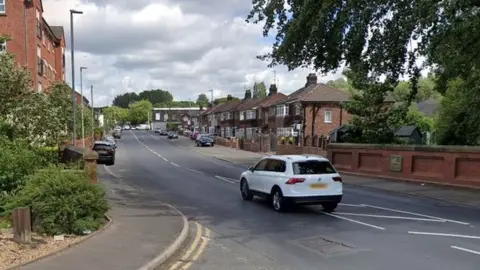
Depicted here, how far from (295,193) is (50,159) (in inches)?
335

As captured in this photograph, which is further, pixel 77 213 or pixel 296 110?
pixel 296 110

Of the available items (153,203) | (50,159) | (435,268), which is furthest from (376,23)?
(50,159)

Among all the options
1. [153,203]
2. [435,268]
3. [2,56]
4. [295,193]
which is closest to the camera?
[435,268]

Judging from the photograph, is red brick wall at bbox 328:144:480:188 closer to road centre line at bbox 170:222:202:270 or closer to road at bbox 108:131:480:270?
road at bbox 108:131:480:270

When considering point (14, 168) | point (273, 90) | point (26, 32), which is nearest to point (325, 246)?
point (14, 168)

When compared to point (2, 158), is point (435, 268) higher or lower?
lower

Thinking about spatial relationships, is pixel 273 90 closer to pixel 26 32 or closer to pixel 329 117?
pixel 329 117

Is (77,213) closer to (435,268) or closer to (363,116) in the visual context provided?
(435,268)

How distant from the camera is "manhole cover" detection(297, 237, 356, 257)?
8930 mm

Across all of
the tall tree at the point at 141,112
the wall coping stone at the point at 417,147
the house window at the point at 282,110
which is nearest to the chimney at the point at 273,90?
the house window at the point at 282,110

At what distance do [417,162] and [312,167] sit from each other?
1144 cm

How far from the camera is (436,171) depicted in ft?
72.9

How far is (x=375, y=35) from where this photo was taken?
1623 cm

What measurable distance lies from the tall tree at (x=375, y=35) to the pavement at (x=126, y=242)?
7506 millimetres
